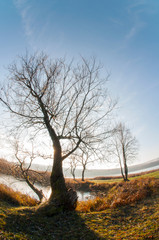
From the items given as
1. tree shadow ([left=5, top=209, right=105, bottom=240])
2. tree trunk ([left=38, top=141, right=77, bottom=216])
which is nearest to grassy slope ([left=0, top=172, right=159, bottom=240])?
tree shadow ([left=5, top=209, right=105, bottom=240])

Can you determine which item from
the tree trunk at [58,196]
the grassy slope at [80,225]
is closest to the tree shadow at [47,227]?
the grassy slope at [80,225]

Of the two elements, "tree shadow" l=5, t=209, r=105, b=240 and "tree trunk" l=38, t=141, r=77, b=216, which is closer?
"tree shadow" l=5, t=209, r=105, b=240

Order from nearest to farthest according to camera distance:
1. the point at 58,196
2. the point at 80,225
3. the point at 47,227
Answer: the point at 47,227
the point at 80,225
the point at 58,196

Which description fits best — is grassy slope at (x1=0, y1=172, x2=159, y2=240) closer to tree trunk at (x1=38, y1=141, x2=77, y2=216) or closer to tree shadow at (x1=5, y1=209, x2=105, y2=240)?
tree shadow at (x1=5, y1=209, x2=105, y2=240)

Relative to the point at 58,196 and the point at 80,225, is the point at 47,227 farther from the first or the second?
the point at 58,196

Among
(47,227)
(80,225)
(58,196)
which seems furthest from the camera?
(58,196)

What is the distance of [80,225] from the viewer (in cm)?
501

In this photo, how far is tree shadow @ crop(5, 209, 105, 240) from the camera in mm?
3790

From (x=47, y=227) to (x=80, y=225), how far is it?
49.2 inches

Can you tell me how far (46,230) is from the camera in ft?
14.3

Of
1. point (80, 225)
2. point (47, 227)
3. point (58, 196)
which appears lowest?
point (80, 225)

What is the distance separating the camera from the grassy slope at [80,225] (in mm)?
3738

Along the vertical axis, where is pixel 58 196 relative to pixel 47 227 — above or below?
above

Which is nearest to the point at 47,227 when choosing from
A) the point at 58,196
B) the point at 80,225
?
the point at 80,225
